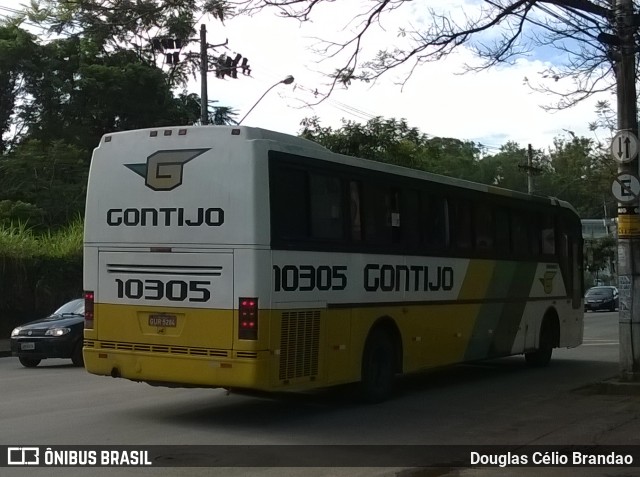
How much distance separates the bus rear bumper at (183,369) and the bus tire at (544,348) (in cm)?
931

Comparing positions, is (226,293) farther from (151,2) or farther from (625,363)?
(625,363)

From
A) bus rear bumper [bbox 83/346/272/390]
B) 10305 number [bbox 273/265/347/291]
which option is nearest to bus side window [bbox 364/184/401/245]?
10305 number [bbox 273/265/347/291]

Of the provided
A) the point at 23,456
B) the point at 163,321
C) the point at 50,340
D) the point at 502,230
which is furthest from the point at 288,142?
the point at 50,340

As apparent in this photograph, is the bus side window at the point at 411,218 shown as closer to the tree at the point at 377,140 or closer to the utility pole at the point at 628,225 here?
the utility pole at the point at 628,225

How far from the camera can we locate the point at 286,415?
11375mm

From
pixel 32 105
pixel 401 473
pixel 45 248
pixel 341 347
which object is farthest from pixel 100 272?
pixel 32 105

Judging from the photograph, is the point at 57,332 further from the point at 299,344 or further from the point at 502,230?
the point at 502,230

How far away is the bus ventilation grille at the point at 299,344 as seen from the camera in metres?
10.3

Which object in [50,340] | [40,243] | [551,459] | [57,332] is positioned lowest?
[551,459]

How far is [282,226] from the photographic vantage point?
10414mm

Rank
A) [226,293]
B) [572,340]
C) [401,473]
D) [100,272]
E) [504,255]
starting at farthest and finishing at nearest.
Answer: [572,340] < [504,255] < [100,272] < [226,293] < [401,473]

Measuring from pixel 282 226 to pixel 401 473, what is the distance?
345cm

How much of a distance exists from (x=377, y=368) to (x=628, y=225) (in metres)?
4.74

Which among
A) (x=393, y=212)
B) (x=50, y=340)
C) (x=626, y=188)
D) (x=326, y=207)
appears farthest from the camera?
(x=50, y=340)
